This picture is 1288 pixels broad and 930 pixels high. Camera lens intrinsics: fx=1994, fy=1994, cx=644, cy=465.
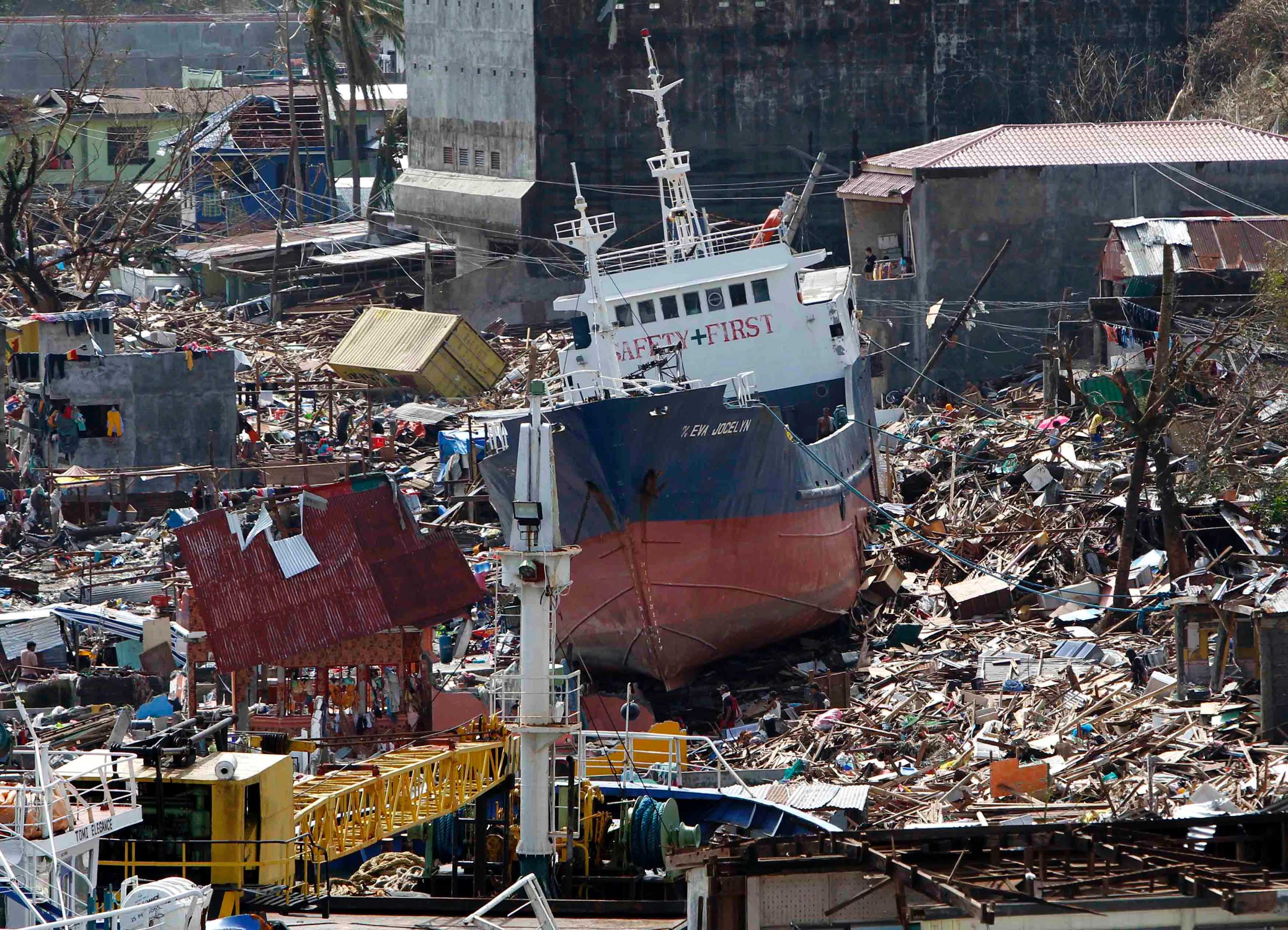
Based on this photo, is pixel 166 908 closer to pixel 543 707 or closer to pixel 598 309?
pixel 543 707

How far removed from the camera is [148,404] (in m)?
32.7

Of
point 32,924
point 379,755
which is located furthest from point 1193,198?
point 32,924

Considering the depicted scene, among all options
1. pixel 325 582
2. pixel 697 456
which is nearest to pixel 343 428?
pixel 697 456

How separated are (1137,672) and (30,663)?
39.9 feet

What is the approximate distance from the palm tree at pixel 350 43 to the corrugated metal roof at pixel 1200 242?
29.1 metres

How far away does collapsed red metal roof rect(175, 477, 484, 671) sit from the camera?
66.6 ft

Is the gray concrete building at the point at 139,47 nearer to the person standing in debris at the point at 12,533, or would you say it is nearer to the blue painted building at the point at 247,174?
the blue painted building at the point at 247,174

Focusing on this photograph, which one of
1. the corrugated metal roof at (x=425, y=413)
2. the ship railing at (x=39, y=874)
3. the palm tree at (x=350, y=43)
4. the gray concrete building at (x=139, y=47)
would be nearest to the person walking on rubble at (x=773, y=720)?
the ship railing at (x=39, y=874)

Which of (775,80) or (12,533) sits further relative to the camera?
(775,80)

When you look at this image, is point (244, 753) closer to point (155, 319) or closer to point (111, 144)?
point (155, 319)

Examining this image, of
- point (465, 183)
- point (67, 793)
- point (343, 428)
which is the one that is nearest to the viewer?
point (67, 793)

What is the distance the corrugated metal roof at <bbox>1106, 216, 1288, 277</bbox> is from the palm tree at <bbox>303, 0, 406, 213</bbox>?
29.1m

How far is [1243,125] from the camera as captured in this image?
40.5 metres

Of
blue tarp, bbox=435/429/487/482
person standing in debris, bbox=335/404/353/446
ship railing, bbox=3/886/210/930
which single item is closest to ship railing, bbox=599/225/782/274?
blue tarp, bbox=435/429/487/482
